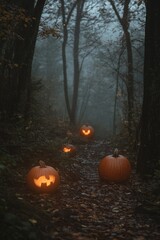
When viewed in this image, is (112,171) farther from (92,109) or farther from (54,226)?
(92,109)

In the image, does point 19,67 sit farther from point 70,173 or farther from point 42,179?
point 42,179

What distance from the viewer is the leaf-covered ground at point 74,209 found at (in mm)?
4945

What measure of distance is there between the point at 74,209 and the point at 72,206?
0.67 ft

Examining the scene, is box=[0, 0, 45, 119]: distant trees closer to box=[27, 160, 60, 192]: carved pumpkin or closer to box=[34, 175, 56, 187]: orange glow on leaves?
box=[27, 160, 60, 192]: carved pumpkin

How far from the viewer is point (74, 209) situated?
267 inches

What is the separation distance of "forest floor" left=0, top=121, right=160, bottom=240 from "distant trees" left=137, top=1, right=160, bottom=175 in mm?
631

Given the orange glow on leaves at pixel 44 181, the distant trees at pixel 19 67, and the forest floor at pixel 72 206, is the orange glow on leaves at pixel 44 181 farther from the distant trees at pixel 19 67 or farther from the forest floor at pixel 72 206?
the distant trees at pixel 19 67

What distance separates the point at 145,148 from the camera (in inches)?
368

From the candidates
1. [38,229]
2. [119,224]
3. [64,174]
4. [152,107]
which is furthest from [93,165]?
[38,229]

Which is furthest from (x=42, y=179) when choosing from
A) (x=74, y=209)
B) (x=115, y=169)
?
(x=115, y=169)

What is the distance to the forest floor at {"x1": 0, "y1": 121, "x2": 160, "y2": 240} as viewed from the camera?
16.5 ft

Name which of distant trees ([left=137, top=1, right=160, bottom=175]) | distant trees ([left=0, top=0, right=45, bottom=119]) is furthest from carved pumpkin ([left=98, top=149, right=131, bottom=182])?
distant trees ([left=0, top=0, right=45, bottom=119])

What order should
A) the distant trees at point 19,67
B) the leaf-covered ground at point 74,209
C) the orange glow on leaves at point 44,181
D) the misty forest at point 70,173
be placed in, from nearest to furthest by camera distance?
1. the leaf-covered ground at point 74,209
2. the misty forest at point 70,173
3. the orange glow on leaves at point 44,181
4. the distant trees at point 19,67

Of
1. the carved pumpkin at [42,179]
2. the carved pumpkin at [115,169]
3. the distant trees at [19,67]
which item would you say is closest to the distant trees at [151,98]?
the carved pumpkin at [115,169]
